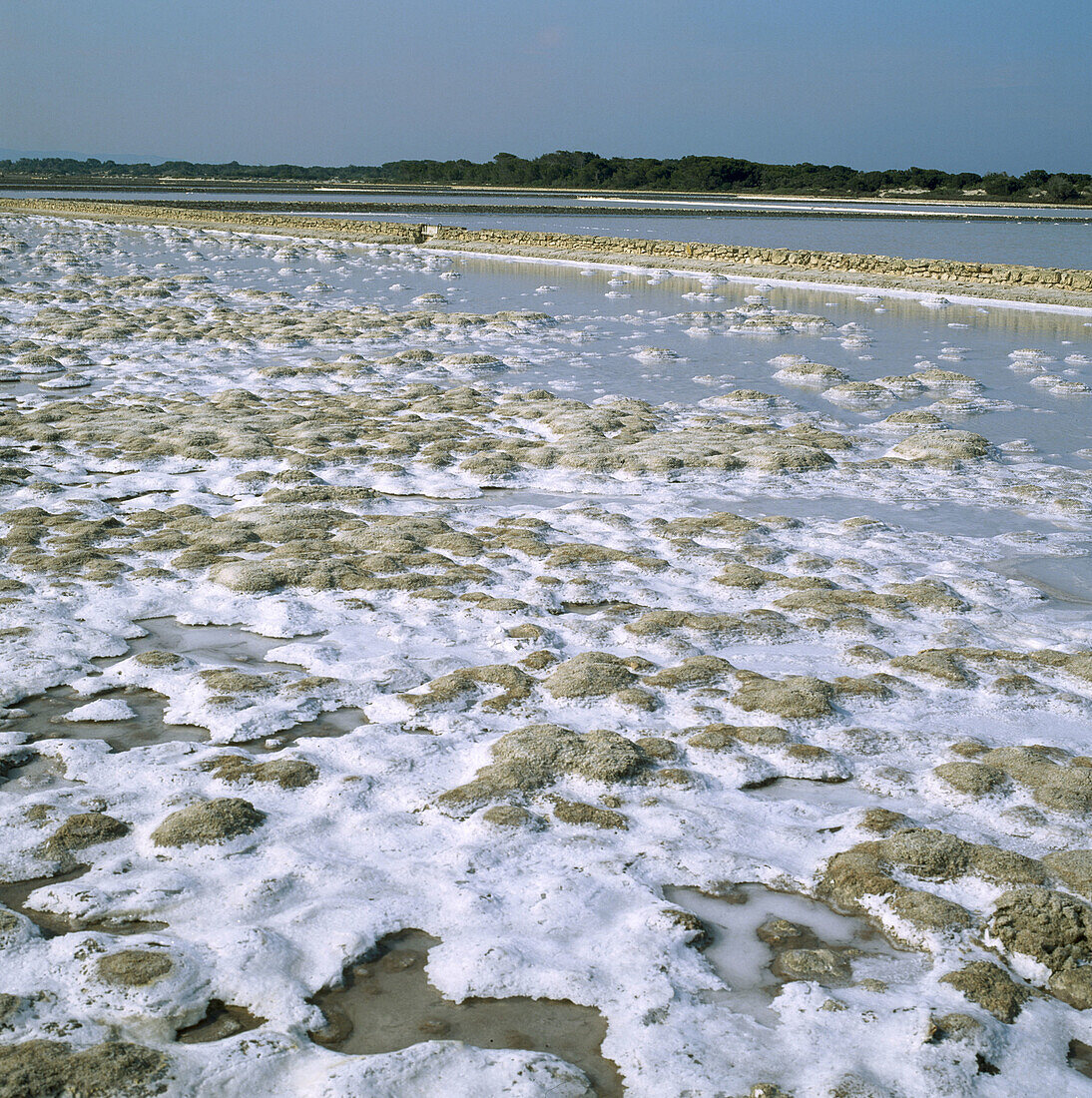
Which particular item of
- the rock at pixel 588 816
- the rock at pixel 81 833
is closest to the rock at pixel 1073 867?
the rock at pixel 588 816

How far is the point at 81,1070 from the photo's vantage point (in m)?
2.08

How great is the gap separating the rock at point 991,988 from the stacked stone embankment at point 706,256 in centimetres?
1525

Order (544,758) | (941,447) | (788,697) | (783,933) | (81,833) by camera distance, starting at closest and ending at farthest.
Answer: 1. (783,933)
2. (81,833)
3. (544,758)
4. (788,697)
5. (941,447)

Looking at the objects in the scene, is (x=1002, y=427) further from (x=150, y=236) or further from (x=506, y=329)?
(x=150, y=236)

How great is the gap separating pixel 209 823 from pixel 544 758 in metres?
1.05

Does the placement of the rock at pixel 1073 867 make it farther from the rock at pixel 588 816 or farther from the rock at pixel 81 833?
the rock at pixel 81 833

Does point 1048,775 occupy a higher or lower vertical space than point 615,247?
lower

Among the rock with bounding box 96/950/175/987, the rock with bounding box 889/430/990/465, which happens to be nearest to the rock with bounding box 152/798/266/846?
the rock with bounding box 96/950/175/987

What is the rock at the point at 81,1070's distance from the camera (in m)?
2.03

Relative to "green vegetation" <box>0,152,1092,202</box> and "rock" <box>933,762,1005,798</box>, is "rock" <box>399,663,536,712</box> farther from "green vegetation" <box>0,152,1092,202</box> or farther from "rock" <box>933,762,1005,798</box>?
"green vegetation" <box>0,152,1092,202</box>

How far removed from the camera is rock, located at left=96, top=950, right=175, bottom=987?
92.4 inches

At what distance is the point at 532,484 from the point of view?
6668 mm

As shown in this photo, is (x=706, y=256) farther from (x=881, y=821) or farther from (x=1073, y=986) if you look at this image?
(x=1073, y=986)

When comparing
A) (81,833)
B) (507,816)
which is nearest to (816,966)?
(507,816)
